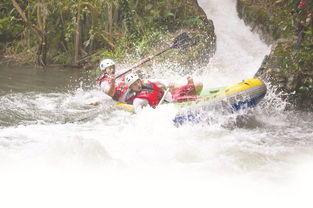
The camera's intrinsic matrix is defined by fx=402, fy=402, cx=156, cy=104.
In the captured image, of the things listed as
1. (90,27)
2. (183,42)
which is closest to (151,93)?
(183,42)

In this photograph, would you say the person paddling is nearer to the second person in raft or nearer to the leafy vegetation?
the second person in raft

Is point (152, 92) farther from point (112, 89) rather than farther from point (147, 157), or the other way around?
point (147, 157)

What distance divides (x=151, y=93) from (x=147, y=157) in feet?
5.59

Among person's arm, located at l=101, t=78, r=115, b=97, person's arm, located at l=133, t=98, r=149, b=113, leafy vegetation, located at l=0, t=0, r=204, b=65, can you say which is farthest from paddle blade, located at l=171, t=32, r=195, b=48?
leafy vegetation, located at l=0, t=0, r=204, b=65

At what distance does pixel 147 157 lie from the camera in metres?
5.14

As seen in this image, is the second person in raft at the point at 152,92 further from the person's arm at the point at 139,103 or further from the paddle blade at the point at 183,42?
the paddle blade at the point at 183,42

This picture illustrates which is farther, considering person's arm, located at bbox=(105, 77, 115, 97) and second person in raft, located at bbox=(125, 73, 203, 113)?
person's arm, located at bbox=(105, 77, 115, 97)

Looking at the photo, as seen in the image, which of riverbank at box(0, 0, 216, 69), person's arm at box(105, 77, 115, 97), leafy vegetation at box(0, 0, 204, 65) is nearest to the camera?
person's arm at box(105, 77, 115, 97)

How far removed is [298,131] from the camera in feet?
19.6

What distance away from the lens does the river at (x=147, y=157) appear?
4.20 meters

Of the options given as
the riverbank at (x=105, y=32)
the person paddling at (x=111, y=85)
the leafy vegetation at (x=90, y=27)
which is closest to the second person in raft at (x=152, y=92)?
the person paddling at (x=111, y=85)

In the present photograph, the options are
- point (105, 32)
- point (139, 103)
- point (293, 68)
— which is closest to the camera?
point (139, 103)

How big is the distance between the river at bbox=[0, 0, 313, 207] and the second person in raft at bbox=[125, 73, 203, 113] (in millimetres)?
261

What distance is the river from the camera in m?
4.20
